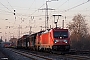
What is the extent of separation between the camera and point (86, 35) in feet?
272

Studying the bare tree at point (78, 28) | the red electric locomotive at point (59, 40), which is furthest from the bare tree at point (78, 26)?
the red electric locomotive at point (59, 40)

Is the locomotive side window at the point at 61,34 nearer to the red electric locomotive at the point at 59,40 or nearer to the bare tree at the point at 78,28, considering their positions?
the red electric locomotive at the point at 59,40

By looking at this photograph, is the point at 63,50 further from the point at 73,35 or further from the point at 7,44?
the point at 7,44

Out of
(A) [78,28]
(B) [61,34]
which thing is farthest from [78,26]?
(B) [61,34]

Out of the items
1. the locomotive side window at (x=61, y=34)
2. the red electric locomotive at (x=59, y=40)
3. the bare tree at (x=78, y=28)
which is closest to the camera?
the red electric locomotive at (x=59, y=40)

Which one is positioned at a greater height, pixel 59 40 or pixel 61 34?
pixel 61 34

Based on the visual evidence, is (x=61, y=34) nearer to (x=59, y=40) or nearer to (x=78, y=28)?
(x=59, y=40)

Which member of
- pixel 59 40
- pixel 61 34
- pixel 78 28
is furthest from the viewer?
pixel 78 28

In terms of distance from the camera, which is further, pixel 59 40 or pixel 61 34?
pixel 61 34

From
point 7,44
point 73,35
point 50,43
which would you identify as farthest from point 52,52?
point 7,44

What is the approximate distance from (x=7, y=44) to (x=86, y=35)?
5587 cm

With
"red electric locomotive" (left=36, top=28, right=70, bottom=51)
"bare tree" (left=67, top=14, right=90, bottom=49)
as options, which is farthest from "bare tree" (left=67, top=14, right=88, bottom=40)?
"red electric locomotive" (left=36, top=28, right=70, bottom=51)

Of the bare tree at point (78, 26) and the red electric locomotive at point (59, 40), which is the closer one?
the red electric locomotive at point (59, 40)

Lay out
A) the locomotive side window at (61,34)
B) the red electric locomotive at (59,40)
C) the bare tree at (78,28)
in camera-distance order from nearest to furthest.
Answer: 1. the red electric locomotive at (59,40)
2. the locomotive side window at (61,34)
3. the bare tree at (78,28)
